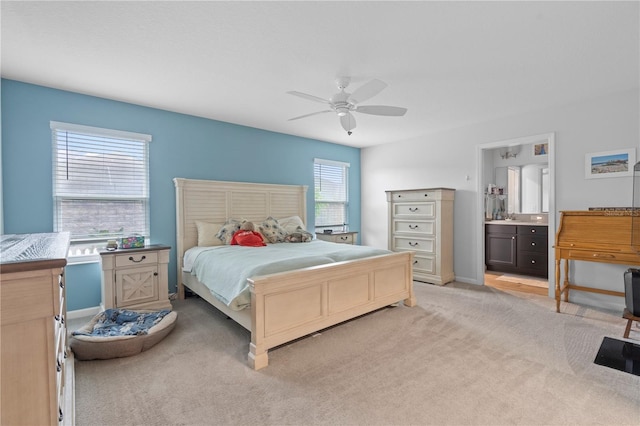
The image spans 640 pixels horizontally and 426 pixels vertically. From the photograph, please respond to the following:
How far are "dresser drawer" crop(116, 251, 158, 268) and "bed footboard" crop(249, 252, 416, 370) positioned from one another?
1798 millimetres

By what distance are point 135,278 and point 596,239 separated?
505 centimetres

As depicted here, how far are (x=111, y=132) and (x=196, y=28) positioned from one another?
219 cm

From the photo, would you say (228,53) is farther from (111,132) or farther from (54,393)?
(54,393)

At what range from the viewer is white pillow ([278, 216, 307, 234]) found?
480 centimetres

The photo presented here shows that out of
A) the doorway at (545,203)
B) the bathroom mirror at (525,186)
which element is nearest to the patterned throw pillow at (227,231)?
the doorway at (545,203)

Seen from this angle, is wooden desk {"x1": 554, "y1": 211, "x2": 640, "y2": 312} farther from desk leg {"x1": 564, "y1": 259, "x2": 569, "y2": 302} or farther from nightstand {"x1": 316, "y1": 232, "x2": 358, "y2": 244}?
nightstand {"x1": 316, "y1": 232, "x2": 358, "y2": 244}

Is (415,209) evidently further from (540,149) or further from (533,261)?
(540,149)

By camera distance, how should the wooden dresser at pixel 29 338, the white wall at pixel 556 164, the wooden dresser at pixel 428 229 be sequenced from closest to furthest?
the wooden dresser at pixel 29 338 → the white wall at pixel 556 164 → the wooden dresser at pixel 428 229

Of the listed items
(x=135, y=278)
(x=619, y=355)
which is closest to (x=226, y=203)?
(x=135, y=278)

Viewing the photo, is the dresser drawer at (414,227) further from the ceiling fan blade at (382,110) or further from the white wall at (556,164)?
the ceiling fan blade at (382,110)

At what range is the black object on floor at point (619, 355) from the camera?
230 cm

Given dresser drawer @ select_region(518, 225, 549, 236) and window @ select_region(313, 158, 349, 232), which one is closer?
dresser drawer @ select_region(518, 225, 549, 236)

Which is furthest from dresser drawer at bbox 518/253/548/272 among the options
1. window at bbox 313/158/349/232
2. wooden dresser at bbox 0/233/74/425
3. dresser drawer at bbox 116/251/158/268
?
wooden dresser at bbox 0/233/74/425

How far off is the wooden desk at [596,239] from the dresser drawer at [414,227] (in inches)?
64.2
